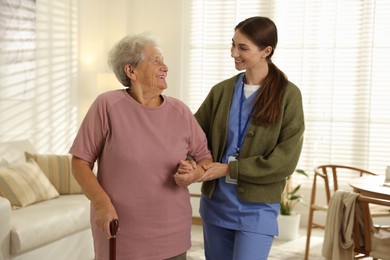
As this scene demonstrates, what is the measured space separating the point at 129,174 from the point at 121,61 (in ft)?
1.38

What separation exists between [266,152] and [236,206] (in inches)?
9.2

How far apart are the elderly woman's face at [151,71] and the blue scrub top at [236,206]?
1.19ft

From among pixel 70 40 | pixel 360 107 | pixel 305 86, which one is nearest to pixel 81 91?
pixel 70 40

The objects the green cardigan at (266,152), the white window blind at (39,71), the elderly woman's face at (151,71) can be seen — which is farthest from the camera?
the white window blind at (39,71)

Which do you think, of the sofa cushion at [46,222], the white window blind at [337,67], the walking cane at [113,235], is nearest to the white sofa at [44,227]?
the sofa cushion at [46,222]

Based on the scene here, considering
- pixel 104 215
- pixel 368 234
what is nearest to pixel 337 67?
pixel 368 234

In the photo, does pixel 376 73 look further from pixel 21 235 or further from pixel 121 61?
pixel 121 61

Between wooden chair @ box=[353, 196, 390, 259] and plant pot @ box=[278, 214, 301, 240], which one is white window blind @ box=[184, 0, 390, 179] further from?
wooden chair @ box=[353, 196, 390, 259]

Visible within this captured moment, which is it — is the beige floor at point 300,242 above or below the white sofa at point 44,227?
below

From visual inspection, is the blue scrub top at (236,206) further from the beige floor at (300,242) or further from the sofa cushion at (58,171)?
the beige floor at (300,242)

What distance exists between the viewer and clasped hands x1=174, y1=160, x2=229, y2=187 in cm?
208

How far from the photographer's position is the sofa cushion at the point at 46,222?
146 inches

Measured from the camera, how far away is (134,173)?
2049 millimetres

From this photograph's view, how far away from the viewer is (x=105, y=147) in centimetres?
207
